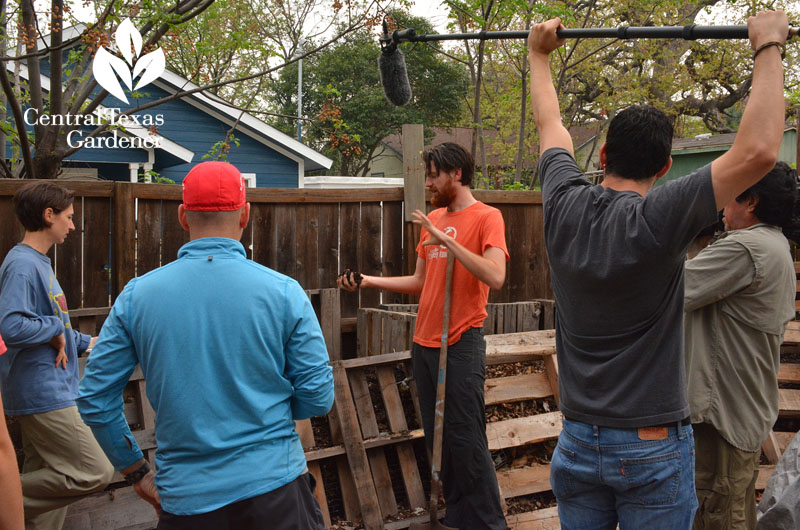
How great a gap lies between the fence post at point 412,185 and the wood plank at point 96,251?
8.32 feet

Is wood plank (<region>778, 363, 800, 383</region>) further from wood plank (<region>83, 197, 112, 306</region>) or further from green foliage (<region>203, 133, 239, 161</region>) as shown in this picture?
green foliage (<region>203, 133, 239, 161</region>)

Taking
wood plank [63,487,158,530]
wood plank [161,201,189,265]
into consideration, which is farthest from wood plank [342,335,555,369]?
wood plank [161,201,189,265]

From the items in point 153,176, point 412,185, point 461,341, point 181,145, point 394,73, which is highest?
point 181,145

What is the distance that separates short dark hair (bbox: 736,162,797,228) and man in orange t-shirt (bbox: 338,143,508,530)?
1.29m

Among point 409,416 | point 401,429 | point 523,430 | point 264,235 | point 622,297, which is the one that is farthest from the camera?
point 264,235

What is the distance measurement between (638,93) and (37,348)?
1755 centimetres

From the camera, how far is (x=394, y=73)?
12.7 ft

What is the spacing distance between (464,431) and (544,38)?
2.30 metres

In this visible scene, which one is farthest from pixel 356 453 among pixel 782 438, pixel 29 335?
pixel 782 438

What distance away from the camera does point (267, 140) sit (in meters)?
14.2

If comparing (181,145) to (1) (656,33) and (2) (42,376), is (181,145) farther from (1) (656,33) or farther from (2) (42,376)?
(1) (656,33)

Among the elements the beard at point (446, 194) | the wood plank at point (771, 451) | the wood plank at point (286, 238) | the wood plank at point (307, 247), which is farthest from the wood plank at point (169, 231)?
the wood plank at point (771, 451)

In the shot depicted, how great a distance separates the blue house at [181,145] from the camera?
39.5ft

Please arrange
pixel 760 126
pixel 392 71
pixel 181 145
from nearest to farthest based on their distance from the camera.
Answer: pixel 760 126
pixel 392 71
pixel 181 145
